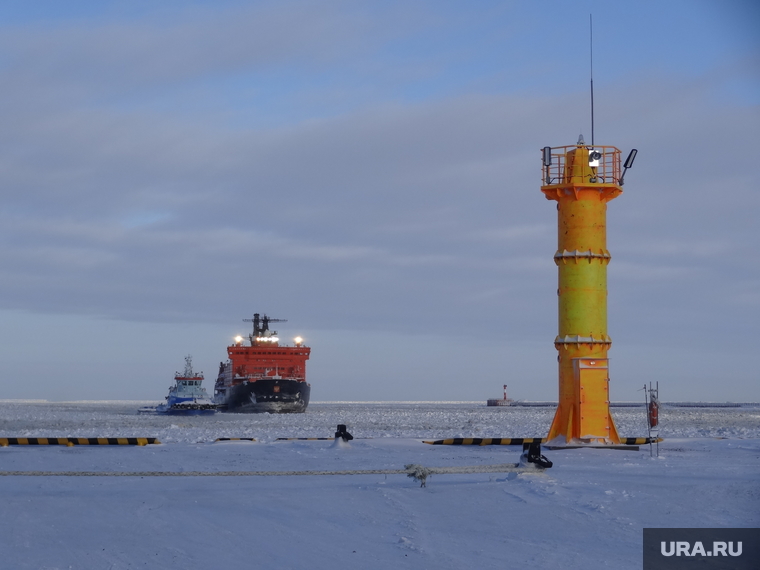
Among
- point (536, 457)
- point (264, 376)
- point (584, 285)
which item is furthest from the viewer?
point (264, 376)

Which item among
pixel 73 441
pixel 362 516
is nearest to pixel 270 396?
pixel 73 441

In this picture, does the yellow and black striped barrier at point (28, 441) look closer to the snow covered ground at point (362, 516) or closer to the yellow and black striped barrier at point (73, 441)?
the yellow and black striped barrier at point (73, 441)

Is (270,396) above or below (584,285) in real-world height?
below

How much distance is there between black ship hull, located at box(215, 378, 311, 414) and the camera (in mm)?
91625

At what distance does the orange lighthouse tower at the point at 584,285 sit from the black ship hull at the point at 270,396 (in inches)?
2957

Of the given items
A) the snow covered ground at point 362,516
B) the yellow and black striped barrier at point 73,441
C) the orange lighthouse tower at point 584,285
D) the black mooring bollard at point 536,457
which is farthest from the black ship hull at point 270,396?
the black mooring bollard at point 536,457

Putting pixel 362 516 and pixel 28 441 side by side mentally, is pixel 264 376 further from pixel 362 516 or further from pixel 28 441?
pixel 362 516

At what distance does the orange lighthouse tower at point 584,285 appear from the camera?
1838 cm

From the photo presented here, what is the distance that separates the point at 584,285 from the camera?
60.2 feet

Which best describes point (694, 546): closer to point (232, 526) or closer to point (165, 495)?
point (232, 526)

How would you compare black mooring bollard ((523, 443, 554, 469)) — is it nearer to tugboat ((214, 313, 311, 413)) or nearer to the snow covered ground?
the snow covered ground

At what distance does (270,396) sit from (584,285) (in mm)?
76187

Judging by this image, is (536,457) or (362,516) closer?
(362,516)

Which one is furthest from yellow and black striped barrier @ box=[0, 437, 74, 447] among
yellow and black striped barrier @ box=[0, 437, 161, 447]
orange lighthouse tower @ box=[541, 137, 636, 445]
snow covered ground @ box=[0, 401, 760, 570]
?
orange lighthouse tower @ box=[541, 137, 636, 445]
